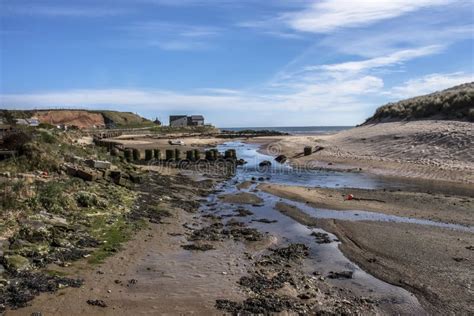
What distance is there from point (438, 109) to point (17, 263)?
115 ft

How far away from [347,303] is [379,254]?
319cm

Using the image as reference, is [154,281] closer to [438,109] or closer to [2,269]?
[2,269]

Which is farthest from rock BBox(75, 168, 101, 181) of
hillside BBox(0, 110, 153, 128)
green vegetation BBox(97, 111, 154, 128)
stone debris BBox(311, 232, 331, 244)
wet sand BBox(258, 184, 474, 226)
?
green vegetation BBox(97, 111, 154, 128)

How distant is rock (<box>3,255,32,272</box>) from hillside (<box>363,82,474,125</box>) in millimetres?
30747

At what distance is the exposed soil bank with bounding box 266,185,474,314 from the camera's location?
26.5 ft

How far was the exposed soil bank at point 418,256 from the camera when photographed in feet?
26.5

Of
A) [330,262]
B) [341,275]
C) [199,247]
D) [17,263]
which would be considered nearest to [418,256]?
[330,262]

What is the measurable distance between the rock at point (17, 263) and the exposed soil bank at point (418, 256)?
6820 millimetres

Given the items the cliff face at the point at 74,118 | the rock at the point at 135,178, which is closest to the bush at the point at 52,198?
the rock at the point at 135,178

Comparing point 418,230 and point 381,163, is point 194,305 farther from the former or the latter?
point 381,163

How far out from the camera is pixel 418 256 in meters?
10.2

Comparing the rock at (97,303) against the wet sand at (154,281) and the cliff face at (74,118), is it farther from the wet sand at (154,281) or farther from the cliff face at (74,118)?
the cliff face at (74,118)

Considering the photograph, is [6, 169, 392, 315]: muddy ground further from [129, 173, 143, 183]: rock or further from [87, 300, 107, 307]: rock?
[129, 173, 143, 183]: rock

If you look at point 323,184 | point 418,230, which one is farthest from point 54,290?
point 323,184
